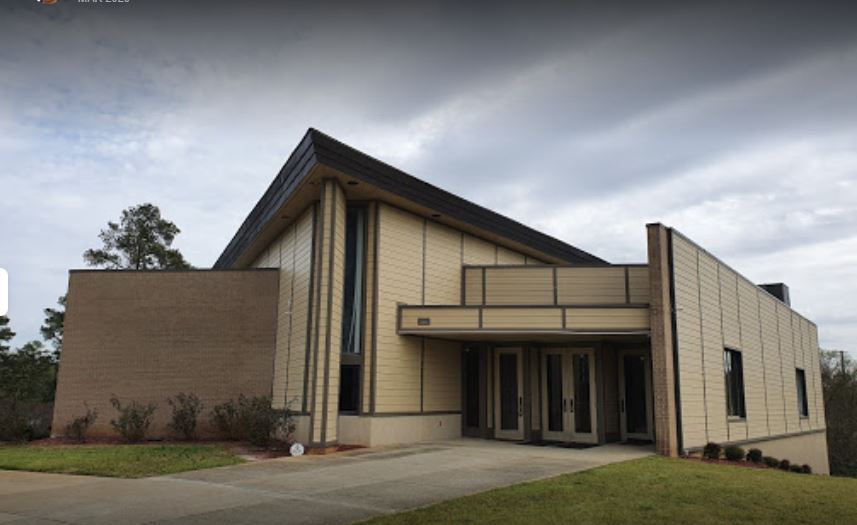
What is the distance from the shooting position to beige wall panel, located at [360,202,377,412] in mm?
A: 16234

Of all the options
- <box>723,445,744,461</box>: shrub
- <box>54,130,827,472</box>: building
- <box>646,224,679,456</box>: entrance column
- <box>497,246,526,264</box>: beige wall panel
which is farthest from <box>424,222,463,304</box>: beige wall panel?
<box>723,445,744,461</box>: shrub

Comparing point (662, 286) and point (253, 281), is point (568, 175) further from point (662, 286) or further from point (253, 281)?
point (253, 281)

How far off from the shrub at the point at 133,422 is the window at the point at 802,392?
76.5 ft

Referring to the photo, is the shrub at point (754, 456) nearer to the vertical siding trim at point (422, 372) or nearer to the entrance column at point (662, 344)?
the entrance column at point (662, 344)

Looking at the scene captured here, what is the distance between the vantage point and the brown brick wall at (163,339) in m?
19.2

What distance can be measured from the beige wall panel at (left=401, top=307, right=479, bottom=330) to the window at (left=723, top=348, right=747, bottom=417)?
730 centimetres

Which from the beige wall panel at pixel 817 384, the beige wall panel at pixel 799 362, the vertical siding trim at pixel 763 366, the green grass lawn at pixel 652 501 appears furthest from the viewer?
the beige wall panel at pixel 817 384

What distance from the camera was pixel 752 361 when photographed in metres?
20.4

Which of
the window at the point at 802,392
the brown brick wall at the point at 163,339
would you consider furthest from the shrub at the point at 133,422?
the window at the point at 802,392

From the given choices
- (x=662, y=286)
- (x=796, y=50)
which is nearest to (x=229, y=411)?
(x=662, y=286)

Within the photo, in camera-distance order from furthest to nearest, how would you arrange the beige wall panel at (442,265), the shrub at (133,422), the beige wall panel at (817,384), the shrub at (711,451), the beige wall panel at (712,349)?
the beige wall panel at (817,384) → the beige wall panel at (442,265) → the shrub at (133,422) → the beige wall panel at (712,349) → the shrub at (711,451)

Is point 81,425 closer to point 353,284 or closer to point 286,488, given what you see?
point 353,284

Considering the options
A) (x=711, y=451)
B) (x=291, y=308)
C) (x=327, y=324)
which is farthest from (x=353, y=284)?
(x=711, y=451)

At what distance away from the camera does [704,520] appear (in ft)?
25.1
